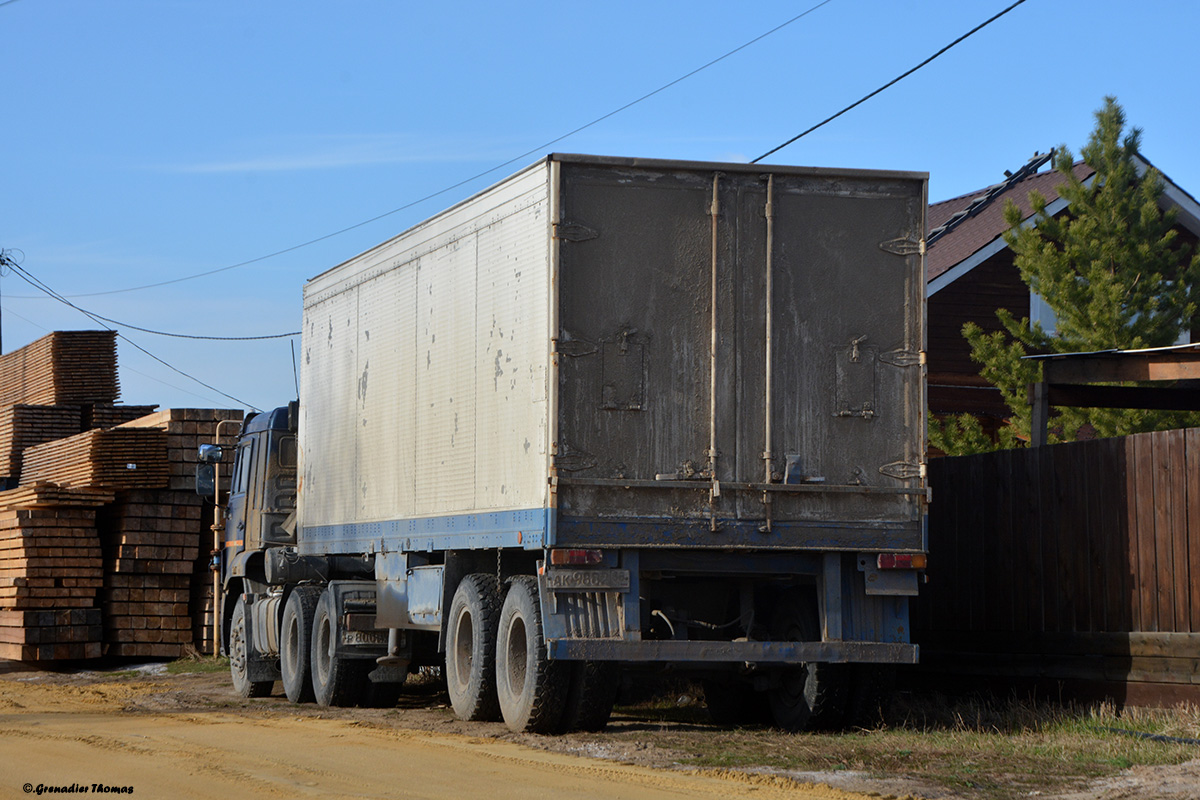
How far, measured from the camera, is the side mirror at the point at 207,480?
65.0 feet

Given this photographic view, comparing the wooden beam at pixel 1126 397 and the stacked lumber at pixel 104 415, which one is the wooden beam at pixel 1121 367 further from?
the stacked lumber at pixel 104 415

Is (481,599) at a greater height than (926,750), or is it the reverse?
(481,599)

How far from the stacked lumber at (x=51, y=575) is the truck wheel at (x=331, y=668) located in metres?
8.15

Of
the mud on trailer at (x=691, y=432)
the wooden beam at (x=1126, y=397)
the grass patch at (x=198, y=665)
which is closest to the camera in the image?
the mud on trailer at (x=691, y=432)

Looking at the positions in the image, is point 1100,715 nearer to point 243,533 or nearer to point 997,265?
point 243,533

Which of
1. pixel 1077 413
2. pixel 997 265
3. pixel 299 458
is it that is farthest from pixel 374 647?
pixel 997 265

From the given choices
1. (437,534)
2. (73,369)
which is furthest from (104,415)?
(437,534)

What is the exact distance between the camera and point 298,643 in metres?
16.8

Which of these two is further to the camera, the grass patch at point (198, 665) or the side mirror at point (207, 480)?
the grass patch at point (198, 665)

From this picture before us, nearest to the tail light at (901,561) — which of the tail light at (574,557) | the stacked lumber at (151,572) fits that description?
the tail light at (574,557)

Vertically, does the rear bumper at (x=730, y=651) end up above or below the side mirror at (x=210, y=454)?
below

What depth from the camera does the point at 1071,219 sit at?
77.1ft

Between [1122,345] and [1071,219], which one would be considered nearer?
[1122,345]

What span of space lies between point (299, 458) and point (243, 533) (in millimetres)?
2132
